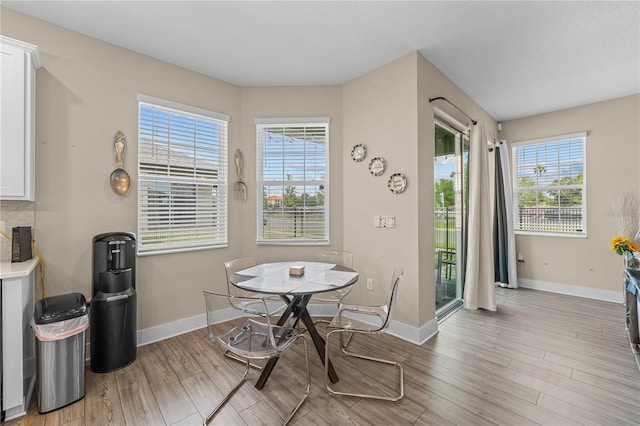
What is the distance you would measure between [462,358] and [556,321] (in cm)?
174

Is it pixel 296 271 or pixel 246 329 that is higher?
pixel 296 271

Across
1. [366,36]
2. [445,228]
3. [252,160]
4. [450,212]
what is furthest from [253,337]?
[450,212]

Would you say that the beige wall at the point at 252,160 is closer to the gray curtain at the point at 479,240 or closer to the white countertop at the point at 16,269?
the white countertop at the point at 16,269

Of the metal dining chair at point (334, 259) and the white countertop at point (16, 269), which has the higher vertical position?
the white countertop at point (16, 269)

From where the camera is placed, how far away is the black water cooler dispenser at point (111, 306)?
86.0 inches

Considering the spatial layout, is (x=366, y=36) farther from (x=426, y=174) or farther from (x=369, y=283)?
(x=369, y=283)

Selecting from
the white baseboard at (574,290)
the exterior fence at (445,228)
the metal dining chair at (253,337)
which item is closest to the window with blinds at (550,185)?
the white baseboard at (574,290)

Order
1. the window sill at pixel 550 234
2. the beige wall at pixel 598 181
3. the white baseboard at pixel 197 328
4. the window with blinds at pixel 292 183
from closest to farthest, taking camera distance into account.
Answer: the white baseboard at pixel 197 328, the window with blinds at pixel 292 183, the beige wall at pixel 598 181, the window sill at pixel 550 234

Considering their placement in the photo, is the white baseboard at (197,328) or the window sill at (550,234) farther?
Answer: the window sill at (550,234)

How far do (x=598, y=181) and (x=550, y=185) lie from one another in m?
0.57

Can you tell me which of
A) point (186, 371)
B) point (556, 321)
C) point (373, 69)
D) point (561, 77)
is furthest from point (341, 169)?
point (556, 321)

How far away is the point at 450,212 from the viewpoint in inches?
149

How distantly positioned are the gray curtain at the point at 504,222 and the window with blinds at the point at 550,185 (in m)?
0.36

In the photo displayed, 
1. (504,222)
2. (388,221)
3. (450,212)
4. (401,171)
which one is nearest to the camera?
(401,171)
